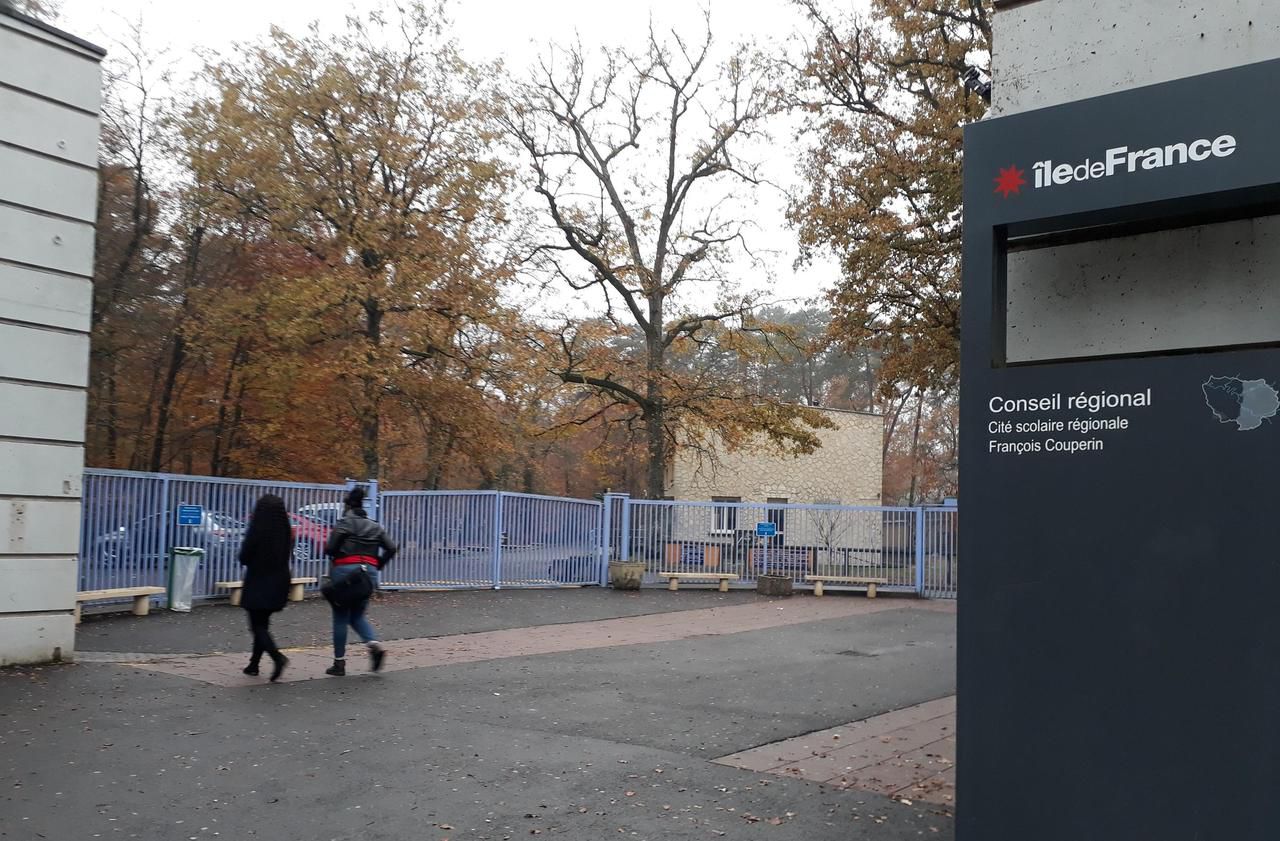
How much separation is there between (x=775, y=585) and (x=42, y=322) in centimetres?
1581

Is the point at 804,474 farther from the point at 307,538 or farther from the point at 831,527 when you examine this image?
the point at 307,538

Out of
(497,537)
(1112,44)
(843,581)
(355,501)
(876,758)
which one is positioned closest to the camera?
(1112,44)

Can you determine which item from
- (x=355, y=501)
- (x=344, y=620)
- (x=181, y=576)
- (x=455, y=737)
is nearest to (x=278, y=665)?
(x=344, y=620)

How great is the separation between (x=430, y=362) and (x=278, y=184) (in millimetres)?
5476

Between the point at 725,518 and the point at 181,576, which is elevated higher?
the point at 725,518

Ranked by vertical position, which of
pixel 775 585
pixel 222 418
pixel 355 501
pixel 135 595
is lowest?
pixel 775 585

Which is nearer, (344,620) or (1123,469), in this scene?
(1123,469)

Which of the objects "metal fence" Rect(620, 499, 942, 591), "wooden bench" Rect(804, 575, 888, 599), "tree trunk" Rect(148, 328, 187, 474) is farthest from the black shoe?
"tree trunk" Rect(148, 328, 187, 474)

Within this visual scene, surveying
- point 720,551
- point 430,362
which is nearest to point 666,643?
point 720,551

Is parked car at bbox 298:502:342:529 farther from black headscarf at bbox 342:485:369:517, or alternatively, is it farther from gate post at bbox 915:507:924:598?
gate post at bbox 915:507:924:598

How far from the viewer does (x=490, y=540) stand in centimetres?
2183

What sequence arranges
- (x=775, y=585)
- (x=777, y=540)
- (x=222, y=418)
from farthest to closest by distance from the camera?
(x=222, y=418) → (x=777, y=540) → (x=775, y=585)

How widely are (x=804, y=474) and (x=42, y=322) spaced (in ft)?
128

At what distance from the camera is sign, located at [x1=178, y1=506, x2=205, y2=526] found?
16.2 meters
